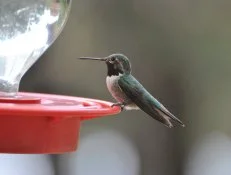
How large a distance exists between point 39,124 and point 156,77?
8.62ft

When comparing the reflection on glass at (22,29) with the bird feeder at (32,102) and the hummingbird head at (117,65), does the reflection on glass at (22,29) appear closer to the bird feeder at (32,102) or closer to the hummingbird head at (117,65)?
the bird feeder at (32,102)

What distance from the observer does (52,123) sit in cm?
184

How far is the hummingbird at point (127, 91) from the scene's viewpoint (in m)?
2.76

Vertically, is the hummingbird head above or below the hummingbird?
above

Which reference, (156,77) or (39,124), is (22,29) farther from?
(156,77)

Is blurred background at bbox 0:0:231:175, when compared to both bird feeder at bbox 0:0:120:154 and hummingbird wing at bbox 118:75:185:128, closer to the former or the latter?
hummingbird wing at bbox 118:75:185:128

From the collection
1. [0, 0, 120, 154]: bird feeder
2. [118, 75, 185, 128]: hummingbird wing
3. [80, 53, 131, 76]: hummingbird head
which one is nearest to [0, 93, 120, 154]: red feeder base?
[0, 0, 120, 154]: bird feeder

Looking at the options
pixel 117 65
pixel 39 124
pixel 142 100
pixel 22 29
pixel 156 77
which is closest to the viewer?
pixel 39 124

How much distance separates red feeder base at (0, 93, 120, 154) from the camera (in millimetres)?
1699

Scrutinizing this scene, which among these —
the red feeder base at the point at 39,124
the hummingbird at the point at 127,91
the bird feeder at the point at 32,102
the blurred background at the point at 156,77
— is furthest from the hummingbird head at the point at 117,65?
the blurred background at the point at 156,77

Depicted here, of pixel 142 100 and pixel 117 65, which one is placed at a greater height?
pixel 117 65

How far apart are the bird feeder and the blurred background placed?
199 cm

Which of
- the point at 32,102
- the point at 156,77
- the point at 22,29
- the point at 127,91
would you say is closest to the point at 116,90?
the point at 127,91

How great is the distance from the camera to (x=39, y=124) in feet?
5.99
